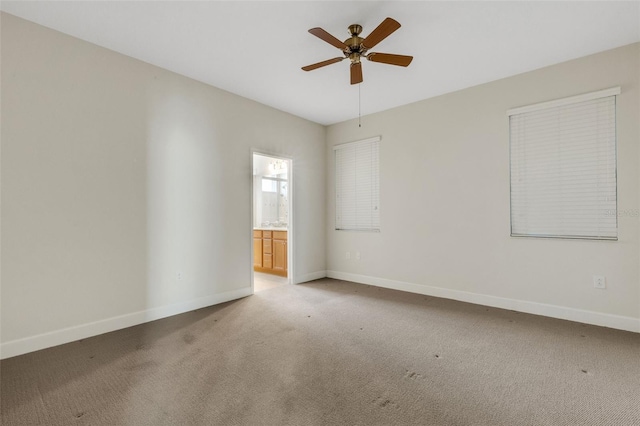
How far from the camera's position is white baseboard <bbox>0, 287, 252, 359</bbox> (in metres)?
2.47

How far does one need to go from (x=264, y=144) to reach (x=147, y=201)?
1865mm

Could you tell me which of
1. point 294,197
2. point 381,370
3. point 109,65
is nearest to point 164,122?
point 109,65

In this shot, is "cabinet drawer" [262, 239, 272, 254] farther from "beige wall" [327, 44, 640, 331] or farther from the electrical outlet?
the electrical outlet

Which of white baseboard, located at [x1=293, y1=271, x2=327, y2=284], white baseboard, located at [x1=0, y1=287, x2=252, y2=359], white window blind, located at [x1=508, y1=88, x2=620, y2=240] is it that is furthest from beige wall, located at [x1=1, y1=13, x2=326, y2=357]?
white window blind, located at [x1=508, y1=88, x2=620, y2=240]

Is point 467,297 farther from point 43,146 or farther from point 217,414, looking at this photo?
point 43,146

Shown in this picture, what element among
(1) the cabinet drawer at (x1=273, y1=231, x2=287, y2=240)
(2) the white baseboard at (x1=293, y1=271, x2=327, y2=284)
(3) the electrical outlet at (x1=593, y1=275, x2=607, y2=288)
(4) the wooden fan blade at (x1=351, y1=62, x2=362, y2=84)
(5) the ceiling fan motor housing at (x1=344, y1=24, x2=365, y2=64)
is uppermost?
(5) the ceiling fan motor housing at (x1=344, y1=24, x2=365, y2=64)

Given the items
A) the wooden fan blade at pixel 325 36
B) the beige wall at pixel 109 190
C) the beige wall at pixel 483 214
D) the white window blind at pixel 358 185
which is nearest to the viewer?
the wooden fan blade at pixel 325 36

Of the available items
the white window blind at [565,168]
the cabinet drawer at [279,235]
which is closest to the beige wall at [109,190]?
the cabinet drawer at [279,235]

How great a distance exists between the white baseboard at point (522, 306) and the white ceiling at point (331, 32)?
272 centimetres

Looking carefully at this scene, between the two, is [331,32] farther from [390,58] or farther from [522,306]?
[522,306]

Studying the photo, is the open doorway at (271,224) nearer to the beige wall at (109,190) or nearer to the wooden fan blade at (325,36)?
the beige wall at (109,190)

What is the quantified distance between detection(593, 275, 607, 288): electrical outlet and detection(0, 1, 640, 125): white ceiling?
233 centimetres

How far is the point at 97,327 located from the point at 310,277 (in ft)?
10.2

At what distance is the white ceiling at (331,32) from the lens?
7.88ft
